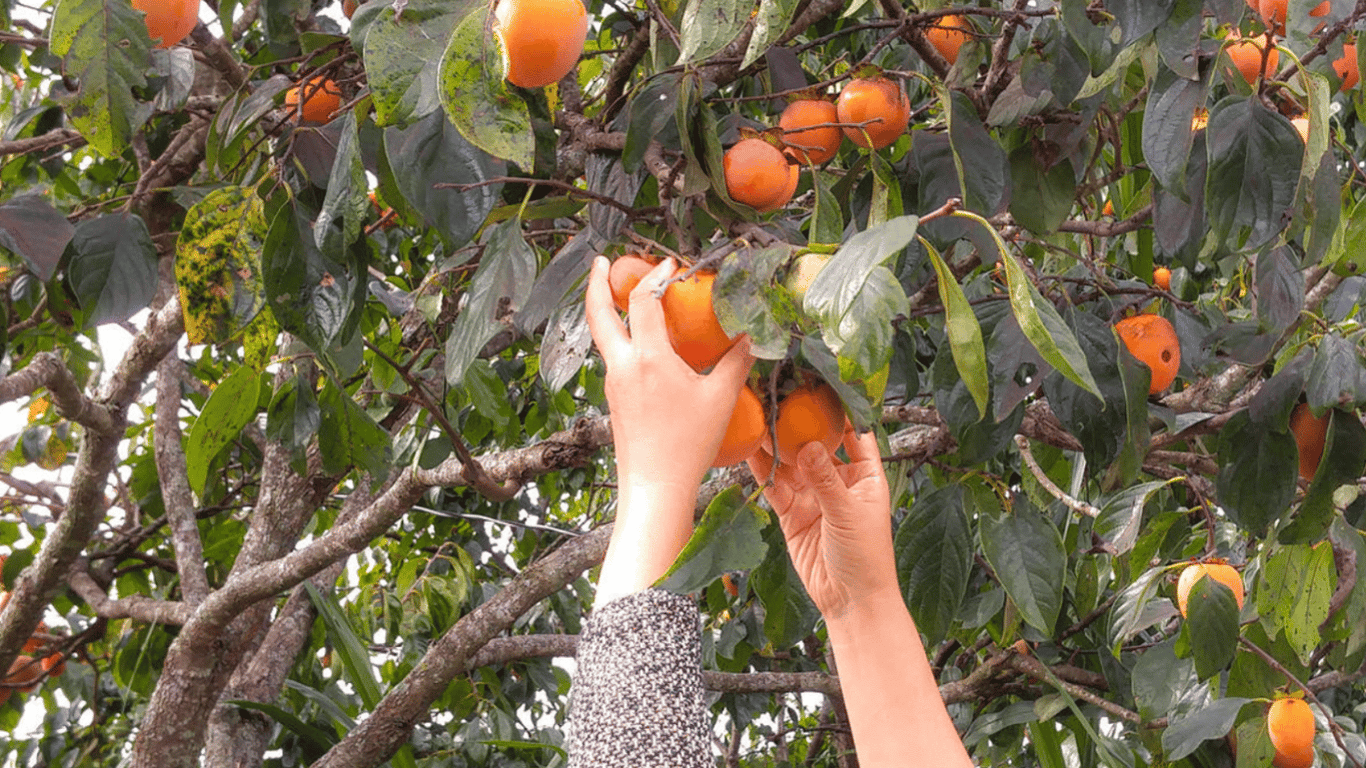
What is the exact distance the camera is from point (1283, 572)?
144cm

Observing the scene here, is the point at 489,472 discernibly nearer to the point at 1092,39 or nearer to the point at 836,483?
the point at 836,483

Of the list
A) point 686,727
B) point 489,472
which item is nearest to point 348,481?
point 489,472

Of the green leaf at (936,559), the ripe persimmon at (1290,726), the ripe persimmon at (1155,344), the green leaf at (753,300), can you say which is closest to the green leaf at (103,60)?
the green leaf at (753,300)

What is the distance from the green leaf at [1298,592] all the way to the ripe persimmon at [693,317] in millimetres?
919

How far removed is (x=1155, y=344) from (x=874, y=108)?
42cm

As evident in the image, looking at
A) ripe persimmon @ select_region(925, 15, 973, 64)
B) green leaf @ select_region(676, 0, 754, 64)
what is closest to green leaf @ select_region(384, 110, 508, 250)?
green leaf @ select_region(676, 0, 754, 64)

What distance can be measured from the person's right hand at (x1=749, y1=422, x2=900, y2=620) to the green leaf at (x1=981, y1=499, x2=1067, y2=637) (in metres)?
0.16

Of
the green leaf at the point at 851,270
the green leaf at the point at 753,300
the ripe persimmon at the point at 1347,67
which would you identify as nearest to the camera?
the green leaf at the point at 851,270

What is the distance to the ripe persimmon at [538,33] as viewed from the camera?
2.56 ft

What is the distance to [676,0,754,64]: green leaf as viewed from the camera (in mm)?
766

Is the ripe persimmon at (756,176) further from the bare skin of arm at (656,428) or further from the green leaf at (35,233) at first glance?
the green leaf at (35,233)

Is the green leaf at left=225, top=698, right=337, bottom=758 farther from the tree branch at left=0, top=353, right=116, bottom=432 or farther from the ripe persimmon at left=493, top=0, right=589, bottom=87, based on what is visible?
the ripe persimmon at left=493, top=0, right=589, bottom=87

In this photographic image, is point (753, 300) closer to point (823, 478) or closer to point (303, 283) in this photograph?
point (823, 478)

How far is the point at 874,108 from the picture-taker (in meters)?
1.16
